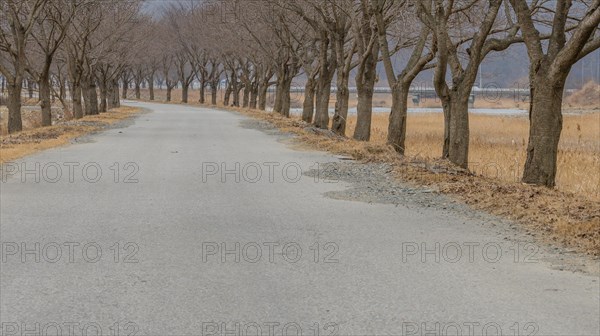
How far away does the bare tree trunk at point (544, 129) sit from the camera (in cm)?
1084

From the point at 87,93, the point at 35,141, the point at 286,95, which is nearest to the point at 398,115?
the point at 35,141

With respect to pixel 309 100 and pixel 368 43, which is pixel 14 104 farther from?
pixel 309 100

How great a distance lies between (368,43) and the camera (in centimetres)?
2297

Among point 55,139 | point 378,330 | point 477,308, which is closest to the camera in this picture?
point 378,330

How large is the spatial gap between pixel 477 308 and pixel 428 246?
2.06 metres

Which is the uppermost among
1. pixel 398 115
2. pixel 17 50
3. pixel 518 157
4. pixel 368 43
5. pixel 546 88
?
pixel 368 43

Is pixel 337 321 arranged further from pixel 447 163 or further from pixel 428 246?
pixel 447 163

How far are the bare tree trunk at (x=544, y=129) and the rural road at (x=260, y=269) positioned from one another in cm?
276

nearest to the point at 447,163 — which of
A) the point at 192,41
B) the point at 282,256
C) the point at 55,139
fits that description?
the point at 282,256

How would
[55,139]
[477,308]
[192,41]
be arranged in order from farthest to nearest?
[192,41] → [55,139] → [477,308]

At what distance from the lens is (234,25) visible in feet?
139

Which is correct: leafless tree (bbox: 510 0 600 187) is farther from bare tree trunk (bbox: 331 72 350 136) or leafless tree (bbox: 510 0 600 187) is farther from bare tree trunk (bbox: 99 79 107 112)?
bare tree trunk (bbox: 99 79 107 112)

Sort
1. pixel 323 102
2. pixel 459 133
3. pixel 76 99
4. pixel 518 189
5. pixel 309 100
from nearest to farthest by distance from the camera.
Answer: pixel 518 189, pixel 459 133, pixel 323 102, pixel 76 99, pixel 309 100

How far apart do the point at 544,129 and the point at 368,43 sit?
12546mm
